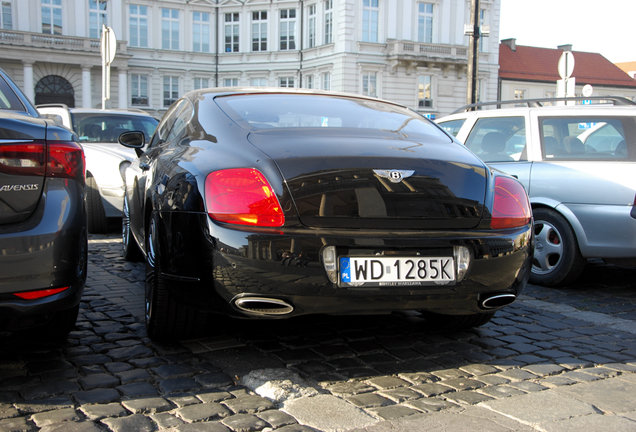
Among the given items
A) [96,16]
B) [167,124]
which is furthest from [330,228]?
[96,16]

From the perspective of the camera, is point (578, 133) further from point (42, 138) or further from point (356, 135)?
point (42, 138)

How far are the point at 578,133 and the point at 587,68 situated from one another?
57.2 m

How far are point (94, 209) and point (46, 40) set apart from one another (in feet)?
123

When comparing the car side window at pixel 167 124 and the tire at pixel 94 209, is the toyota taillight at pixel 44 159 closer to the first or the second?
the car side window at pixel 167 124

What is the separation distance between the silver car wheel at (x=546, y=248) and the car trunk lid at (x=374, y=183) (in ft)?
8.88

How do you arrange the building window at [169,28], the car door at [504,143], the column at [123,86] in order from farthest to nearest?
the building window at [169,28] → the column at [123,86] → the car door at [504,143]

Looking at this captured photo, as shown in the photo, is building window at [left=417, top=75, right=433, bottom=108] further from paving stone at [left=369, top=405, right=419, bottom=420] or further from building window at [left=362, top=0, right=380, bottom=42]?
paving stone at [left=369, top=405, right=419, bottom=420]

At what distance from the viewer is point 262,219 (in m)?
2.74

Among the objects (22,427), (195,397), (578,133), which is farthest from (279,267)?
(578,133)

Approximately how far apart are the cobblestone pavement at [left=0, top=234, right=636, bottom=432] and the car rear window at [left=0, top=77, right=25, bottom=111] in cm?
122

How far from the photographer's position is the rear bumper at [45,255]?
8.57 ft

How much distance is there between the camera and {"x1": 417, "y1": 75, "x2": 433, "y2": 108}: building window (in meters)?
43.6

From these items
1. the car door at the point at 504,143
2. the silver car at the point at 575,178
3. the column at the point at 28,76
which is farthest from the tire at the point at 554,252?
the column at the point at 28,76

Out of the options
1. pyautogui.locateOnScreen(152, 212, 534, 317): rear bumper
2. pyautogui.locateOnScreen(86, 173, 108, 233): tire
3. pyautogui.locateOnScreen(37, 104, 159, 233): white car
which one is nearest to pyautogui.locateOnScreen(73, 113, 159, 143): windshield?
pyautogui.locateOnScreen(37, 104, 159, 233): white car
